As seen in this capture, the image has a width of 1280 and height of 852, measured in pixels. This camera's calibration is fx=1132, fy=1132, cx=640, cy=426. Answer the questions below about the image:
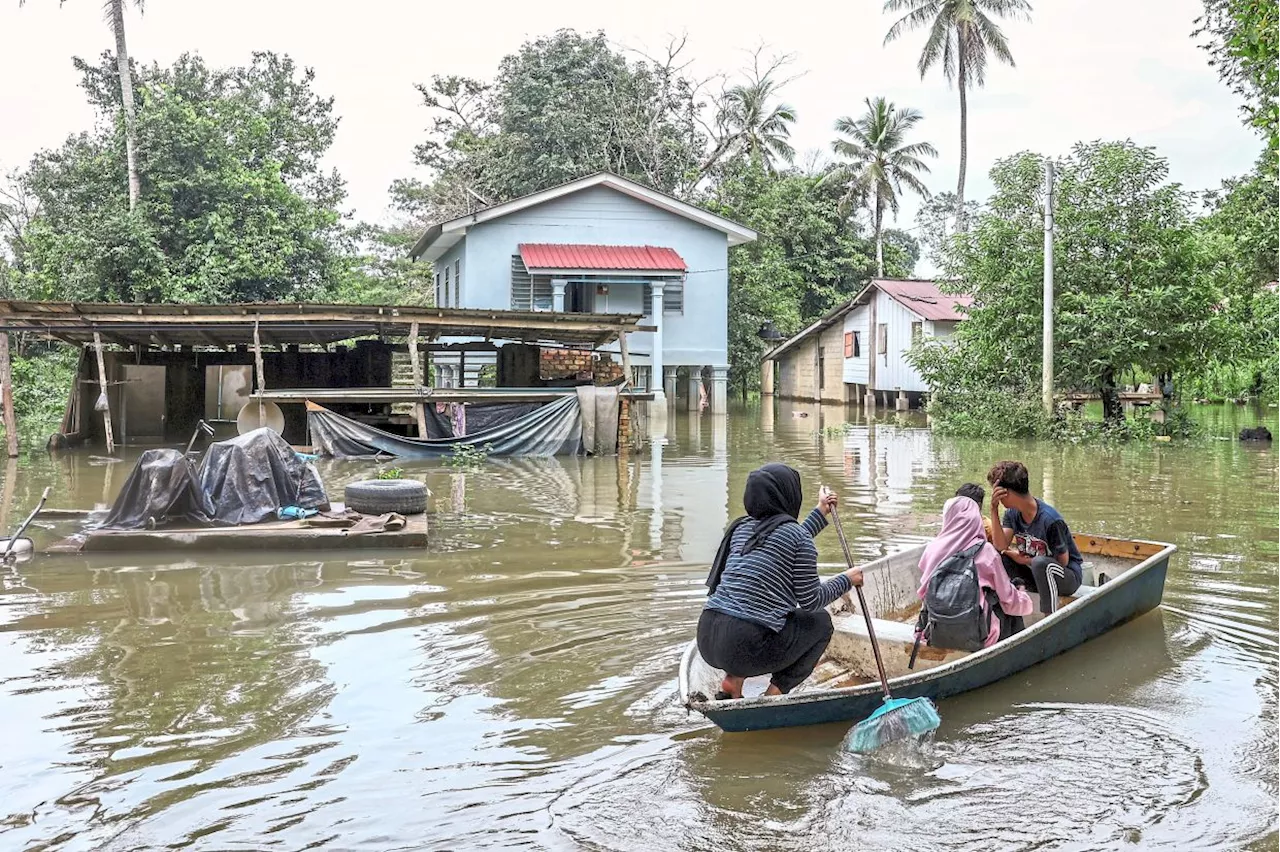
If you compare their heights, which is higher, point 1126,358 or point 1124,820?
point 1126,358

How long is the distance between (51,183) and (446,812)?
30.3 metres

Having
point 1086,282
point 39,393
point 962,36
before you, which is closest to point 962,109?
point 962,36

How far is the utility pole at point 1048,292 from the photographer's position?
830 inches

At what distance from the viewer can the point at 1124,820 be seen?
15.3ft

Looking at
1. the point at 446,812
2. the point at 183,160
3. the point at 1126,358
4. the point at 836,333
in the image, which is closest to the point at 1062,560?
the point at 446,812

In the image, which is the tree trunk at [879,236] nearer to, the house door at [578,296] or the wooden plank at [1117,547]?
the house door at [578,296]

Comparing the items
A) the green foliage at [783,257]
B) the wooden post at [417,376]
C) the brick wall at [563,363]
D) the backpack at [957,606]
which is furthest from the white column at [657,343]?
the backpack at [957,606]

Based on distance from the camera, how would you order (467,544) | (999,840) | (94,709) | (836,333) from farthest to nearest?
1. (836,333)
2. (467,544)
3. (94,709)
4. (999,840)

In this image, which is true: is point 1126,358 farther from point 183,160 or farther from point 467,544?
point 183,160

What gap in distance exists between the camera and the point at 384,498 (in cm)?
1160

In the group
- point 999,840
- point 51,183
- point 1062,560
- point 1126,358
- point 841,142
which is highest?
point 841,142

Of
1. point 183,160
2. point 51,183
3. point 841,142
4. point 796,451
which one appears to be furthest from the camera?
point 841,142

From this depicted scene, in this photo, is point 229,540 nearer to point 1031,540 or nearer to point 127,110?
point 1031,540

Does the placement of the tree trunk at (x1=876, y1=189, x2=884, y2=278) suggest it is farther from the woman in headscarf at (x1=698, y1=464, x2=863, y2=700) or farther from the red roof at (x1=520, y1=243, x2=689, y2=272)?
the woman in headscarf at (x1=698, y1=464, x2=863, y2=700)
